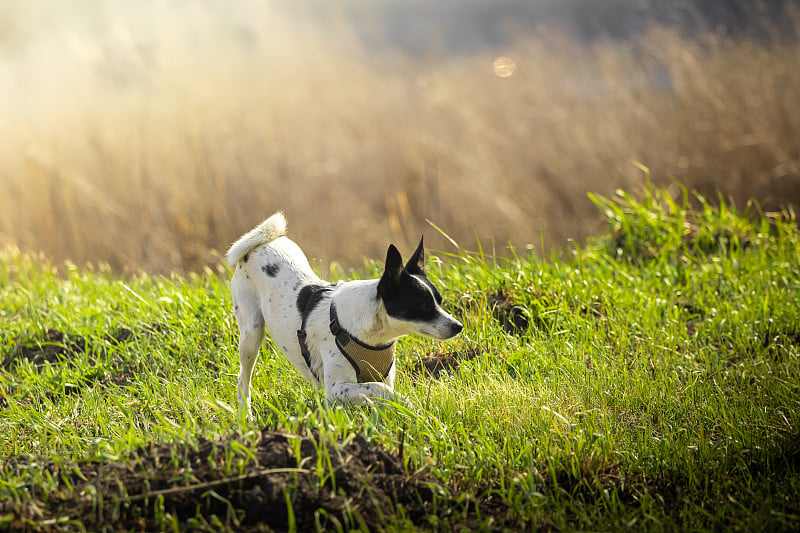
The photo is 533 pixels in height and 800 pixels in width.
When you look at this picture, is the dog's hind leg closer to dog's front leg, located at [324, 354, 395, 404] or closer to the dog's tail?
the dog's tail

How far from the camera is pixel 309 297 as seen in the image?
3.72 metres

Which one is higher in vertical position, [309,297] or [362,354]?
[309,297]

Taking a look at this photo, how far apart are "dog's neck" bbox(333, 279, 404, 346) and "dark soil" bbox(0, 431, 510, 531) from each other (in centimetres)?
61

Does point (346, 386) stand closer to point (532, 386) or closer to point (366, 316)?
point (366, 316)

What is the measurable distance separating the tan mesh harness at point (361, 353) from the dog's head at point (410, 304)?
22 centimetres

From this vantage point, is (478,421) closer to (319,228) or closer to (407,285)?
(407,285)

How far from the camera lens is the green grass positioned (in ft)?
9.78

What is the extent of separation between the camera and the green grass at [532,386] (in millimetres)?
2980

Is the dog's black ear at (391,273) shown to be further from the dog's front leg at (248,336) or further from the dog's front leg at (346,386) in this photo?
the dog's front leg at (248,336)

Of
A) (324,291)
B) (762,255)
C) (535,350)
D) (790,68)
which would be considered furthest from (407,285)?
(790,68)

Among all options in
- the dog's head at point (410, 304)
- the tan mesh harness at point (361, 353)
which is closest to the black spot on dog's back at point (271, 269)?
→ the tan mesh harness at point (361, 353)

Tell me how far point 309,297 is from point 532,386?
125cm

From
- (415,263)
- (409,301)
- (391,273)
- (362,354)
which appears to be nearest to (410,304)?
(409,301)

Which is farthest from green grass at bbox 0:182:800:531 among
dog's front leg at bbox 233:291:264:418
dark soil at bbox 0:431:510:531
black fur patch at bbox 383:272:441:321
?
black fur patch at bbox 383:272:441:321
